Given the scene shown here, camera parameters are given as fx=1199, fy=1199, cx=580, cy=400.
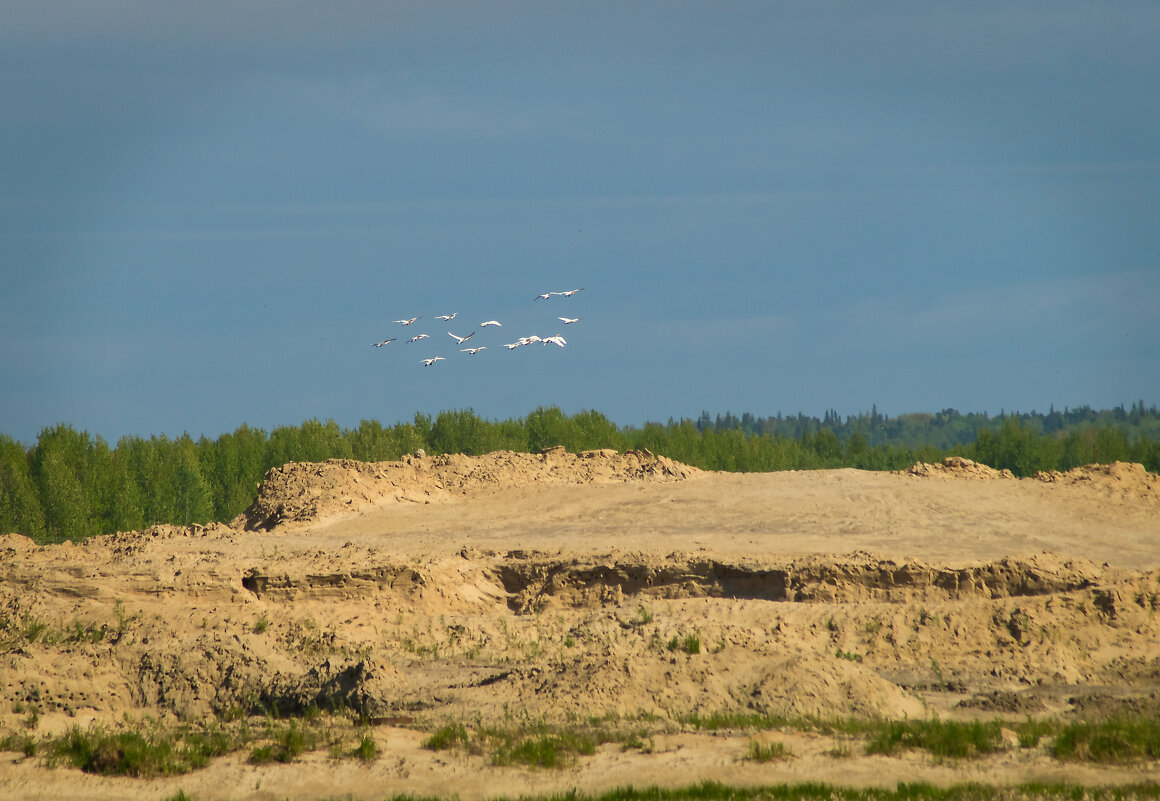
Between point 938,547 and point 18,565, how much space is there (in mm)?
19407

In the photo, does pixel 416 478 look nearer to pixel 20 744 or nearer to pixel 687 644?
pixel 687 644

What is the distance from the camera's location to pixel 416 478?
34344 mm

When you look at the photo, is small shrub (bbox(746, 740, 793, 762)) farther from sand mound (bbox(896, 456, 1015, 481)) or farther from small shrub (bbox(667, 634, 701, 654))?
sand mound (bbox(896, 456, 1015, 481))

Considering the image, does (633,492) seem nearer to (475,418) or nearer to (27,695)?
(27,695)

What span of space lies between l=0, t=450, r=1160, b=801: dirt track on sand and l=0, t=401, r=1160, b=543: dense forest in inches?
634

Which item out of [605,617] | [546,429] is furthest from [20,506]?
[605,617]

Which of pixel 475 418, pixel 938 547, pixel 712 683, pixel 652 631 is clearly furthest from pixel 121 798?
pixel 475 418

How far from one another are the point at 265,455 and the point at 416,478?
73.6ft

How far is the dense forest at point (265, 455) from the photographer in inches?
1802

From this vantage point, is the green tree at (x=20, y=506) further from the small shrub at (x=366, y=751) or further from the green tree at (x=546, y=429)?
the small shrub at (x=366, y=751)

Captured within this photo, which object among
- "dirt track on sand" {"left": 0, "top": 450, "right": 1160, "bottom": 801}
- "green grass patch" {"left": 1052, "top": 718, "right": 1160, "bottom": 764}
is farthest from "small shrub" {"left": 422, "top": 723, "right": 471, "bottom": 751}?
"green grass patch" {"left": 1052, "top": 718, "right": 1160, "bottom": 764}

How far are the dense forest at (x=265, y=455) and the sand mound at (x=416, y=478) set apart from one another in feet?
51.1

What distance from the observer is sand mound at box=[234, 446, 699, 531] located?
3212 centimetres

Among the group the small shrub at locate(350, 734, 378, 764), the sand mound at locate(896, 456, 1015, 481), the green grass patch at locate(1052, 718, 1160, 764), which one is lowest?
the green grass patch at locate(1052, 718, 1160, 764)
